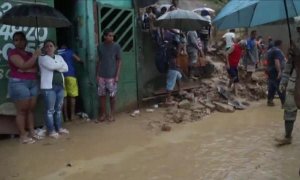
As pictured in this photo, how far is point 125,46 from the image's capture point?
362 inches

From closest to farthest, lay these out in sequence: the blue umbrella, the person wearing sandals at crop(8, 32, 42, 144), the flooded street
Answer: the flooded street < the blue umbrella < the person wearing sandals at crop(8, 32, 42, 144)

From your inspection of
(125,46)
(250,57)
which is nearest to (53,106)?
(125,46)

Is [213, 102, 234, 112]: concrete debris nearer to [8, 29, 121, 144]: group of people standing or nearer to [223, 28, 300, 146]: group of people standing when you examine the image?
[223, 28, 300, 146]: group of people standing

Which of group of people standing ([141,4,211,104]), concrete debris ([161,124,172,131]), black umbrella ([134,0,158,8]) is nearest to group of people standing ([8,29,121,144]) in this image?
black umbrella ([134,0,158,8])

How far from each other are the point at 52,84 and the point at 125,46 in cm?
250

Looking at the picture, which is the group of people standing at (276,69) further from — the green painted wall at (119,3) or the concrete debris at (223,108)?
the green painted wall at (119,3)

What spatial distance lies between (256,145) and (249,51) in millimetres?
6159

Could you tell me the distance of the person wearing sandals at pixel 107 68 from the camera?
8.16 m

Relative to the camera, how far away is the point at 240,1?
5.66 m

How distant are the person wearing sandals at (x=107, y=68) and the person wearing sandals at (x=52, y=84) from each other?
1.03 m

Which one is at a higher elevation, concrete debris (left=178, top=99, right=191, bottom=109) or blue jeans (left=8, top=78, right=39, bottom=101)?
blue jeans (left=8, top=78, right=39, bottom=101)

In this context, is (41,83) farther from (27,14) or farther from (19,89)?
(27,14)

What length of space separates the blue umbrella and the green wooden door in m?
3.39

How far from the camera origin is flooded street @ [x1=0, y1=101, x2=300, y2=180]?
5281mm
